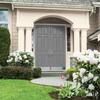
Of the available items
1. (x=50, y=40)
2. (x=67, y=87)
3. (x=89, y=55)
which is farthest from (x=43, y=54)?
(x=89, y=55)

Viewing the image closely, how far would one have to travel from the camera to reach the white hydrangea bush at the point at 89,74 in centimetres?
986

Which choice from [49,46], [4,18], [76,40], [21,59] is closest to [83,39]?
[76,40]

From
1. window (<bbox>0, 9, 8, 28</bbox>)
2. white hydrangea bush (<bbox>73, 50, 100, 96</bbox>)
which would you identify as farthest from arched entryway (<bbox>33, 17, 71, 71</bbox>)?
white hydrangea bush (<bbox>73, 50, 100, 96</bbox>)

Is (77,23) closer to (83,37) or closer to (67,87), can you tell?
(83,37)

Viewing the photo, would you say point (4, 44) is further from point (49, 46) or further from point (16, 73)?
point (49, 46)

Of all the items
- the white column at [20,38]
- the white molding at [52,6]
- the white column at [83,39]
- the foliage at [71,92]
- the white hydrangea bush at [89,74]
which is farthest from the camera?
the white column at [83,39]

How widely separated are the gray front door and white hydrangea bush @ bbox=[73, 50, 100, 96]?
39.2 feet

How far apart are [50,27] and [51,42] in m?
0.87

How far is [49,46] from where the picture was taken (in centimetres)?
2233

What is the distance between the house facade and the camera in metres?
21.2

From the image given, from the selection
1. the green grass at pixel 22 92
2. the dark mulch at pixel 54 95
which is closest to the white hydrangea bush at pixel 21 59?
the green grass at pixel 22 92

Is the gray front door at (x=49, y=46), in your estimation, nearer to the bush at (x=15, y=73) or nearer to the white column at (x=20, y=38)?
the white column at (x=20, y=38)

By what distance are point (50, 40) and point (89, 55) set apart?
1228 cm

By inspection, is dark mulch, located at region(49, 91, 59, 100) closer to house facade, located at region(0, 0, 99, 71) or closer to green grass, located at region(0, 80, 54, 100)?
green grass, located at region(0, 80, 54, 100)
